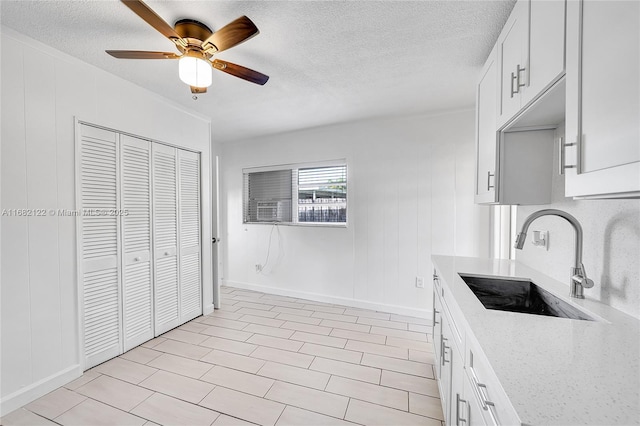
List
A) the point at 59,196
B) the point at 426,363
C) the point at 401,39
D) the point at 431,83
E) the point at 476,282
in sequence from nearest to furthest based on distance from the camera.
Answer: the point at 476,282, the point at 401,39, the point at 59,196, the point at 426,363, the point at 431,83

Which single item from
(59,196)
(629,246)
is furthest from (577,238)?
(59,196)

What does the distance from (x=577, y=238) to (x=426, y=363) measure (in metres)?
1.56

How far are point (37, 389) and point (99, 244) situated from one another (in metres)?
1.01

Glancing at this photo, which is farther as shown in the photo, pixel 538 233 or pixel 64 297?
pixel 64 297

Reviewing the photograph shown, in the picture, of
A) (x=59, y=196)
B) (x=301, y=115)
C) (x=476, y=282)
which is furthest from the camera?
(x=301, y=115)

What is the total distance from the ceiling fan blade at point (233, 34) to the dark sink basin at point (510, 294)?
6.08ft

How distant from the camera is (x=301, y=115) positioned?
3215 mm

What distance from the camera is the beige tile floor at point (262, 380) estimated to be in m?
1.68

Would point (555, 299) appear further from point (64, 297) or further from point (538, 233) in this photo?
point (64, 297)

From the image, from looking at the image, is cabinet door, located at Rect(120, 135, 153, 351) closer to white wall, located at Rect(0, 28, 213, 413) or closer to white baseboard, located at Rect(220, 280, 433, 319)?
white wall, located at Rect(0, 28, 213, 413)

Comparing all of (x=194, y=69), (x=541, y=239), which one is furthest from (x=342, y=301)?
(x=194, y=69)

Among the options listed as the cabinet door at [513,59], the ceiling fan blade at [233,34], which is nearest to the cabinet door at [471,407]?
the cabinet door at [513,59]

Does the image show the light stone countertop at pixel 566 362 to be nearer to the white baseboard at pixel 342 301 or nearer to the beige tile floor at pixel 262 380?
the beige tile floor at pixel 262 380

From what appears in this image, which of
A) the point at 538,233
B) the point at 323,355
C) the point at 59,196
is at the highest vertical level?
the point at 59,196
